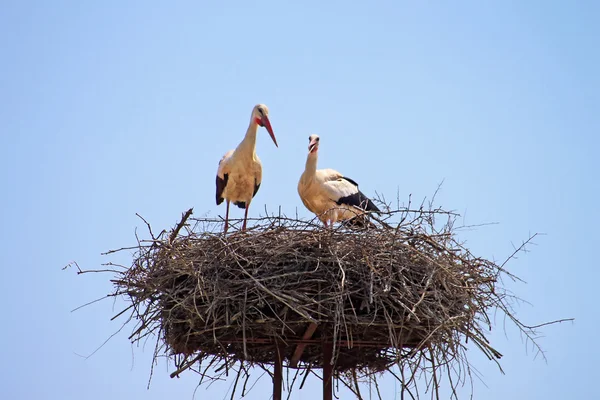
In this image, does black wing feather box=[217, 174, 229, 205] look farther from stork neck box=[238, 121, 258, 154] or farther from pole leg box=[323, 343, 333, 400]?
pole leg box=[323, 343, 333, 400]

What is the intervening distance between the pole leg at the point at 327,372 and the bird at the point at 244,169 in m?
3.05

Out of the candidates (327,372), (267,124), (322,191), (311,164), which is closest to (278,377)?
(327,372)

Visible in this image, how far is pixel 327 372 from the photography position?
6.97m

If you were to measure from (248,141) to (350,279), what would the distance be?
3.39 meters

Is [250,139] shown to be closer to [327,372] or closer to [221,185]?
[221,185]

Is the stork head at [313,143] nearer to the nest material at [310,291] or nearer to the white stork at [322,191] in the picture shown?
the white stork at [322,191]

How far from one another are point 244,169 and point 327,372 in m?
3.34

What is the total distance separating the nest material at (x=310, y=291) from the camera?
6527 mm

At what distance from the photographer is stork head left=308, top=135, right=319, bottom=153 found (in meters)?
9.84

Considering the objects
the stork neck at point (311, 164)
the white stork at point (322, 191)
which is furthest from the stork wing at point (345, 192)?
the stork neck at point (311, 164)

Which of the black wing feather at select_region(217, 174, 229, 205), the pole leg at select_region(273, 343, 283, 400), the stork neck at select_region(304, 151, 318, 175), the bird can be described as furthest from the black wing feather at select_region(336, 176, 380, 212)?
the pole leg at select_region(273, 343, 283, 400)

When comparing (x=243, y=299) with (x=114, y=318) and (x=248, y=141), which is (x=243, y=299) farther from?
(x=248, y=141)

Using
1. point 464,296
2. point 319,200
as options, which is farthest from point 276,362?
point 319,200

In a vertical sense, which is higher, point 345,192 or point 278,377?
point 345,192
